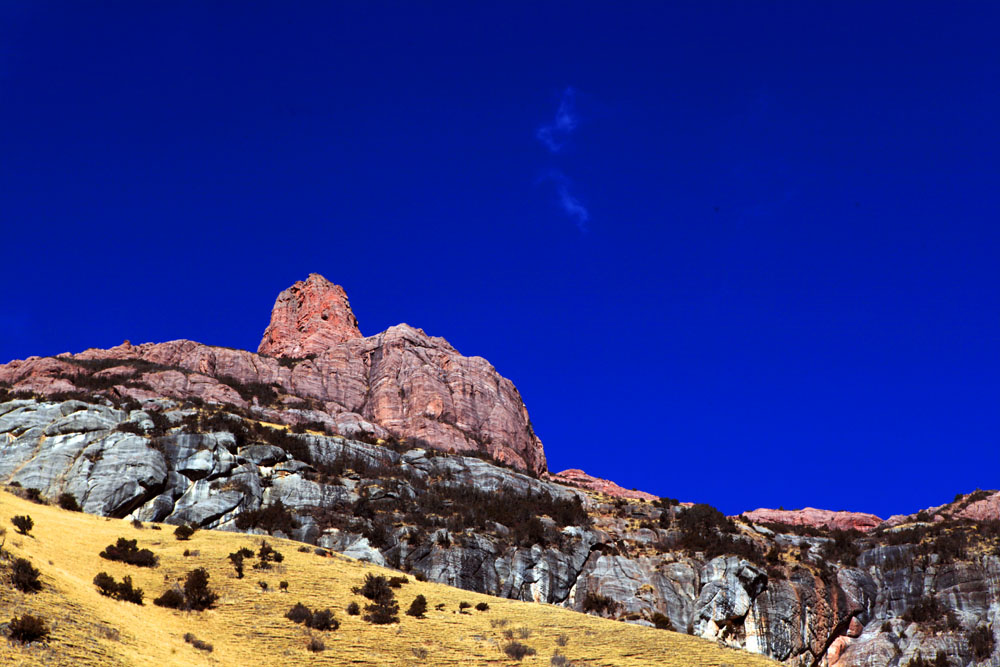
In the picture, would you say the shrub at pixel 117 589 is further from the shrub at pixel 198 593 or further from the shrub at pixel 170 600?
the shrub at pixel 198 593

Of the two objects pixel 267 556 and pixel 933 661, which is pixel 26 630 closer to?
pixel 267 556

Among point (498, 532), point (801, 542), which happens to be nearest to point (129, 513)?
point (498, 532)

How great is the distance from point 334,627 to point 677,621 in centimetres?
3533

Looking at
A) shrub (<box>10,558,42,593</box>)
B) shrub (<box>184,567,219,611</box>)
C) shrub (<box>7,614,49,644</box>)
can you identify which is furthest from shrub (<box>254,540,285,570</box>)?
shrub (<box>7,614,49,644</box>)

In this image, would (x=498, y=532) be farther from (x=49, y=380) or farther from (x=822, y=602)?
(x=49, y=380)

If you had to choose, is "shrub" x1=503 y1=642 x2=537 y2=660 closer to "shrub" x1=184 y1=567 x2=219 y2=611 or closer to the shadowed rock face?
"shrub" x1=184 y1=567 x2=219 y2=611

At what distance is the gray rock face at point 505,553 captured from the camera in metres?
64.5

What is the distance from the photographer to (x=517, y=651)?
35.5 m

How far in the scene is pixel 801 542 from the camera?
8469 centimetres

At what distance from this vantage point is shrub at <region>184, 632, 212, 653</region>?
3291 centimetres

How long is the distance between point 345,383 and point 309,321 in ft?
96.3

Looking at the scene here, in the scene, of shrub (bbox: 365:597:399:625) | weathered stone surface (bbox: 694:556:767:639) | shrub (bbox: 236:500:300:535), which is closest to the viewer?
shrub (bbox: 365:597:399:625)

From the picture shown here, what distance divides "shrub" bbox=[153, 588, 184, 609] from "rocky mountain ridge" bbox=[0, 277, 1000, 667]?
22.7 meters

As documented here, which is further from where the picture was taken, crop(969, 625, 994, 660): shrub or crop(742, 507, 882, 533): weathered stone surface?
crop(742, 507, 882, 533): weathered stone surface
